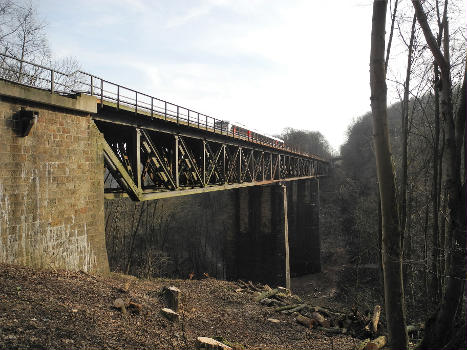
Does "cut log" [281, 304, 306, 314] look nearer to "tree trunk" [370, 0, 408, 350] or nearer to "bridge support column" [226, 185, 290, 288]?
"tree trunk" [370, 0, 408, 350]

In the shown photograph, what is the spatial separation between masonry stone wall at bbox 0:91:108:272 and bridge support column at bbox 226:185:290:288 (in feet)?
58.5

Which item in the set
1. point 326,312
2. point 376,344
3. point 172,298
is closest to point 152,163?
point 172,298

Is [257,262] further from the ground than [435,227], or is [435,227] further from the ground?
[435,227]

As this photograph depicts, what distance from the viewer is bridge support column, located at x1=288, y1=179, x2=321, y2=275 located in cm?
3244

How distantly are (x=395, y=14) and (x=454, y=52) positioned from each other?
222 centimetres

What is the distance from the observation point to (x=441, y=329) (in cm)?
489

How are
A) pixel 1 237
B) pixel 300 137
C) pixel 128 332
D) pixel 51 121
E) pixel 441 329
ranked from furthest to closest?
pixel 300 137
pixel 51 121
pixel 1 237
pixel 128 332
pixel 441 329

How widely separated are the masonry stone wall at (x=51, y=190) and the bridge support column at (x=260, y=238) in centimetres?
1782

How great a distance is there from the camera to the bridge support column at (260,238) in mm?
25422

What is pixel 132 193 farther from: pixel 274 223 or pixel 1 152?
pixel 274 223

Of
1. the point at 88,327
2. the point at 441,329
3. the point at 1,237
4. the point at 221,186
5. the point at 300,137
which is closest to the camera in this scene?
the point at 441,329

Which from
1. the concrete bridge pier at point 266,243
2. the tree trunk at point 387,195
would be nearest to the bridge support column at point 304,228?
the concrete bridge pier at point 266,243

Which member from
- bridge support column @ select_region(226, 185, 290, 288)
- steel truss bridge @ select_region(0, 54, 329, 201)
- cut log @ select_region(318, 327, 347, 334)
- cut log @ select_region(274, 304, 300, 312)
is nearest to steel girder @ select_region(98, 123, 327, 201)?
steel truss bridge @ select_region(0, 54, 329, 201)

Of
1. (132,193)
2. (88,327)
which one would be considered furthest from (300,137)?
(88,327)
